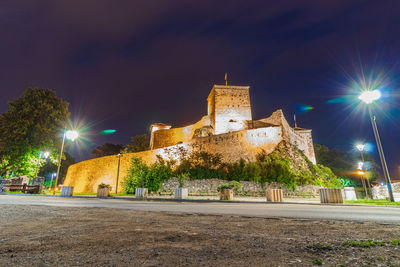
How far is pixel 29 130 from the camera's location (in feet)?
64.7

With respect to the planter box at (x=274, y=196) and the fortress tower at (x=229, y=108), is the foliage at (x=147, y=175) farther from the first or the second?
the fortress tower at (x=229, y=108)

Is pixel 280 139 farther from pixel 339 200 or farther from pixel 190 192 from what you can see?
pixel 339 200

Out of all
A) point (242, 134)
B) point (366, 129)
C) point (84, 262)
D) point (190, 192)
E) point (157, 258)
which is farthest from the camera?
point (366, 129)

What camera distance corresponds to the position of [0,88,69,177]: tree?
18.7m

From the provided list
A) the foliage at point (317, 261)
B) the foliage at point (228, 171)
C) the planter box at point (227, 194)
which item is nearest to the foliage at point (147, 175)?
the foliage at point (228, 171)

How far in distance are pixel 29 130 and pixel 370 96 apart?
27616mm

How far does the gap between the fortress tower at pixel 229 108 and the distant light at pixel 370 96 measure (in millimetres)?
24231

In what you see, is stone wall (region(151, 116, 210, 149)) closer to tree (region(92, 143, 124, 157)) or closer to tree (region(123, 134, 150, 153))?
tree (region(123, 134, 150, 153))

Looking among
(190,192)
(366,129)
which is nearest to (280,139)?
(190,192)

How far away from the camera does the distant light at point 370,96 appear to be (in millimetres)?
10602

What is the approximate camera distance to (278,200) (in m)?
11.3

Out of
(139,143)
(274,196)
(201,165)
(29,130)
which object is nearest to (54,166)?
(139,143)

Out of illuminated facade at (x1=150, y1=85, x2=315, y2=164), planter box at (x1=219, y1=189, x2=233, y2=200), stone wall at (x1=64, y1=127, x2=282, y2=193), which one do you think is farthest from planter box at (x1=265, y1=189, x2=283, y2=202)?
illuminated facade at (x1=150, y1=85, x2=315, y2=164)

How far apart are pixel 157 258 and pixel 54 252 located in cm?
84
